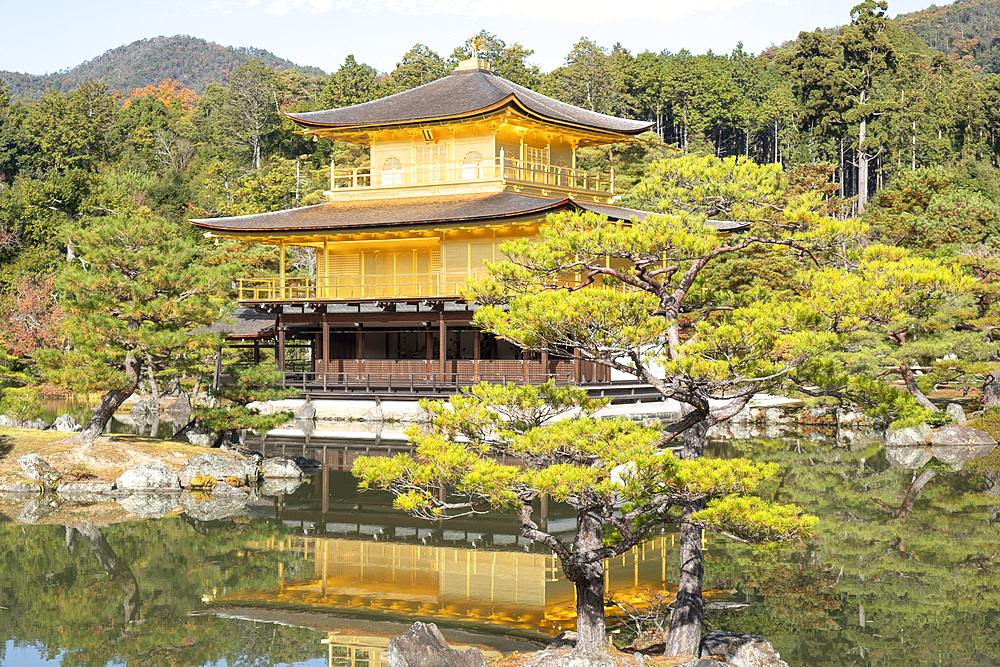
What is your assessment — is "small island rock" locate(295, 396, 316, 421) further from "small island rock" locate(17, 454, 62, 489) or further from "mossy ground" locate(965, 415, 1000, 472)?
"mossy ground" locate(965, 415, 1000, 472)

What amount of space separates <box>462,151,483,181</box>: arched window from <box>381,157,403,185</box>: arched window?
2249 millimetres

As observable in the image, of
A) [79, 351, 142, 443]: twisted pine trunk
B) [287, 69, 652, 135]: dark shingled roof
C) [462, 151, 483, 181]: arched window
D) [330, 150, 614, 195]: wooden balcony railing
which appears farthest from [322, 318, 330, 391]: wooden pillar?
[79, 351, 142, 443]: twisted pine trunk

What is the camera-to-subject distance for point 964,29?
11594cm

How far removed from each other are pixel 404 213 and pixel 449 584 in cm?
1918

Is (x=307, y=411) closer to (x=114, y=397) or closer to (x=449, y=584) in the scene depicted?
(x=114, y=397)

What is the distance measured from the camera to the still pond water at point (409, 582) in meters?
10.6

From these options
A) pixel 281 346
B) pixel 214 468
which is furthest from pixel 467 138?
pixel 214 468

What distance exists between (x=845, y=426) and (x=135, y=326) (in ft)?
63.6

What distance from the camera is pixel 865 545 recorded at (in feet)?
48.6

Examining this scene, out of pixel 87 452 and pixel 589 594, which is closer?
pixel 589 594

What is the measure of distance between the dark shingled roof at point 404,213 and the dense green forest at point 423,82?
265cm

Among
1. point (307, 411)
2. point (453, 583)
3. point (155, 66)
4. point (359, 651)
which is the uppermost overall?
point (155, 66)

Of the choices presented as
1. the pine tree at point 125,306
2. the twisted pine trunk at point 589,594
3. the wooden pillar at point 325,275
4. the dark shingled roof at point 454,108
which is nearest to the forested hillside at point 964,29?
the dark shingled roof at point 454,108

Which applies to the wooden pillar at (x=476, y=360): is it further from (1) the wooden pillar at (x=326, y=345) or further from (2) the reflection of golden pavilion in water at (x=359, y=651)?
(2) the reflection of golden pavilion in water at (x=359, y=651)
